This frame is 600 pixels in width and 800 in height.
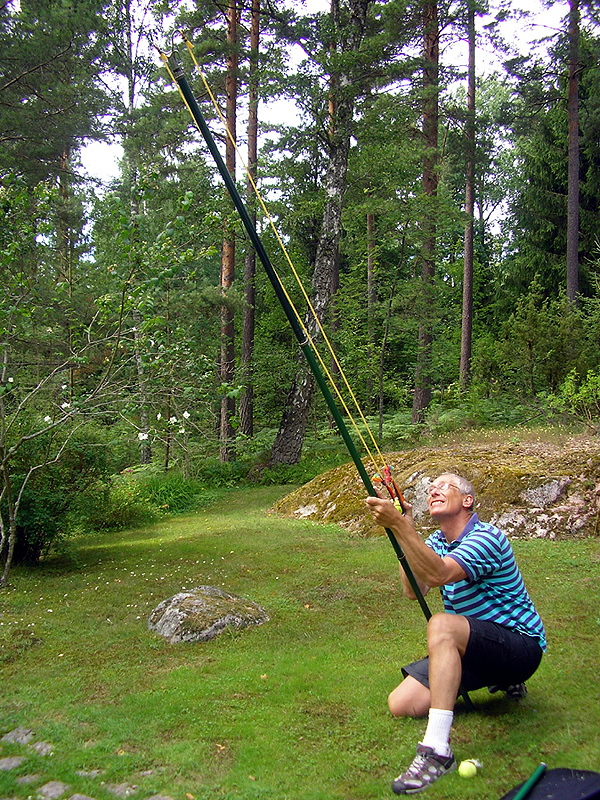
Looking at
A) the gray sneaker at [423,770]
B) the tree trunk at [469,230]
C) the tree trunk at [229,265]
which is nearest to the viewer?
the gray sneaker at [423,770]

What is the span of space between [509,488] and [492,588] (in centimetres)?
506

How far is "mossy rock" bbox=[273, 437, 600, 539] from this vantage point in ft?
25.7

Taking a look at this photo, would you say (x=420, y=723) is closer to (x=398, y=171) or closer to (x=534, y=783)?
(x=534, y=783)

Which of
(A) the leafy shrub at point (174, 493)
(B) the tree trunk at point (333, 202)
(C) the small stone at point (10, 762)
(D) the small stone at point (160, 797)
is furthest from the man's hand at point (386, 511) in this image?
(B) the tree trunk at point (333, 202)

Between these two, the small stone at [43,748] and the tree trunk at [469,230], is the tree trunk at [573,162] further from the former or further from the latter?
the small stone at [43,748]

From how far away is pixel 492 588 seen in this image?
3.45 metres

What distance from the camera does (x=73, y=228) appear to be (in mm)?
18375

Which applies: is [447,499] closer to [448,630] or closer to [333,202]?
[448,630]

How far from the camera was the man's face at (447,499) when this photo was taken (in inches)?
140

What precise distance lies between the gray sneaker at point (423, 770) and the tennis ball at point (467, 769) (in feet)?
0.15

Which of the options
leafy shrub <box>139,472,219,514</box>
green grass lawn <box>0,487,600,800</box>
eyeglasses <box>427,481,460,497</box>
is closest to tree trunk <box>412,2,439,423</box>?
leafy shrub <box>139,472,219,514</box>

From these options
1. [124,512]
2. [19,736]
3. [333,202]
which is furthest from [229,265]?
[19,736]

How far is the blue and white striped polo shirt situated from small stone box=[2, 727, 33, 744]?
2306 mm

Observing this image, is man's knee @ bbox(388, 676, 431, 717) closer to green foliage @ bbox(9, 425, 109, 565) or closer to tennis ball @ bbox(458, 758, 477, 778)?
tennis ball @ bbox(458, 758, 477, 778)
